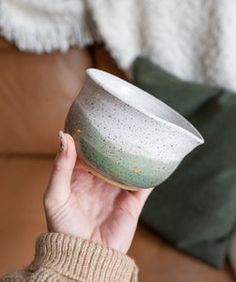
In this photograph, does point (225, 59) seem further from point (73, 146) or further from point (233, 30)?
point (73, 146)

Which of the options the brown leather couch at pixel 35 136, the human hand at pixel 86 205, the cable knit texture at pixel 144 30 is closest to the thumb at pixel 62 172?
the human hand at pixel 86 205

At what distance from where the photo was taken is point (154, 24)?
1.40 m

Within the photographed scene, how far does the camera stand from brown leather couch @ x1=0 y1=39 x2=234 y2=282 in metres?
1.27

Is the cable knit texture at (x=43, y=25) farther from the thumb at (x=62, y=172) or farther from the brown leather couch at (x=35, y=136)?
the thumb at (x=62, y=172)

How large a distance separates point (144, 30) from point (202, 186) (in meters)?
0.43

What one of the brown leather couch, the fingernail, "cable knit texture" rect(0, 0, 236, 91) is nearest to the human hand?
the fingernail

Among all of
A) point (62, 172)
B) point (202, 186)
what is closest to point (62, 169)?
point (62, 172)

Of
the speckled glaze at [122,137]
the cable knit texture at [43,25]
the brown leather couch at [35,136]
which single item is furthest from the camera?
the cable knit texture at [43,25]

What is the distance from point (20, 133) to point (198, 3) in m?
0.60

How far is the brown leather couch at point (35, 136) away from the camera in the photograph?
1.27 metres

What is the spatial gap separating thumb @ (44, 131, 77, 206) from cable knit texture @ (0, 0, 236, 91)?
2.24ft

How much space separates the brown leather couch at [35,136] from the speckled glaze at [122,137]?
569 mm

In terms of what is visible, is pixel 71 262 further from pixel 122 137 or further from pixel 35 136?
pixel 35 136

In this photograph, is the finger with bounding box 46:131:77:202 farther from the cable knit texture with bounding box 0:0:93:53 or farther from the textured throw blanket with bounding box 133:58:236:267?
the cable knit texture with bounding box 0:0:93:53
